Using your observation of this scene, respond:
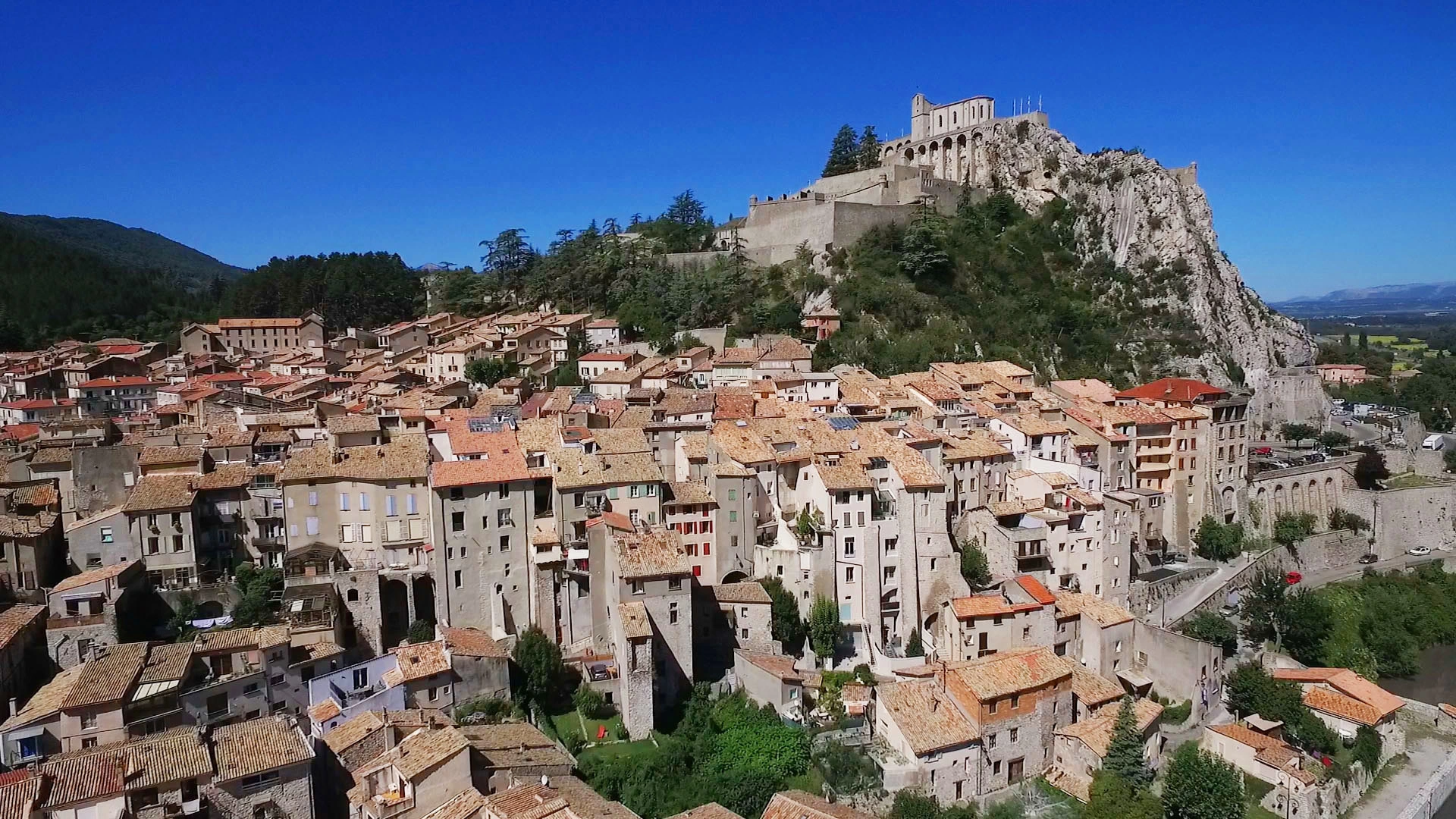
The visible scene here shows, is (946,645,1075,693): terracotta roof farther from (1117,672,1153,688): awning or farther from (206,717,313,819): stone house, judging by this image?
(206,717,313,819): stone house

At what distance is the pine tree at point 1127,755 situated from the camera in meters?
25.2

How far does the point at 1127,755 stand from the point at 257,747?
76.0 ft

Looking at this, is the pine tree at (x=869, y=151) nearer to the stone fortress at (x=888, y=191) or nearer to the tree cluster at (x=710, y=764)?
the stone fortress at (x=888, y=191)

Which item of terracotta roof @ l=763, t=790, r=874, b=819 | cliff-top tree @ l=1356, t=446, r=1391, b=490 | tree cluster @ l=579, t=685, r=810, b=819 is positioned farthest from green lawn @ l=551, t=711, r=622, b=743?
cliff-top tree @ l=1356, t=446, r=1391, b=490

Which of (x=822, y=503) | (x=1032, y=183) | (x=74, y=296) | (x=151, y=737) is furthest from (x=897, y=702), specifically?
(x=74, y=296)

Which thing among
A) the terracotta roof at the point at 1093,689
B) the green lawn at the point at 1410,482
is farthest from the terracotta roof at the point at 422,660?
the green lawn at the point at 1410,482

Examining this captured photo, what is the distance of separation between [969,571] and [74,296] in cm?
9911

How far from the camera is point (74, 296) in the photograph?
92.8 metres

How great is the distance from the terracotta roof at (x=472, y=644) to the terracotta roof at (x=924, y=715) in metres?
11.9

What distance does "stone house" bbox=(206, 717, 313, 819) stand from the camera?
20109mm

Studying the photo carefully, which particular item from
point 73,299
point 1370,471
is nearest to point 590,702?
point 1370,471

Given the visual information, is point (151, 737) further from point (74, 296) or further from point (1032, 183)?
point (74, 296)

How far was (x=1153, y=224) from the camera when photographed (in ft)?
231

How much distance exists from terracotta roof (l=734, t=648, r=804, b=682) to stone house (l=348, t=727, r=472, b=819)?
32.1ft
